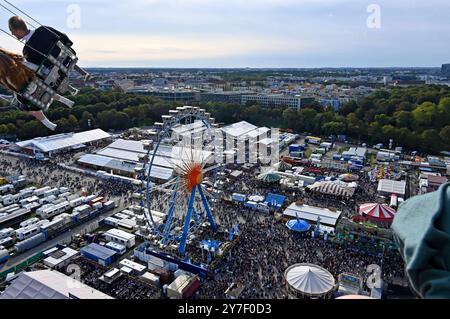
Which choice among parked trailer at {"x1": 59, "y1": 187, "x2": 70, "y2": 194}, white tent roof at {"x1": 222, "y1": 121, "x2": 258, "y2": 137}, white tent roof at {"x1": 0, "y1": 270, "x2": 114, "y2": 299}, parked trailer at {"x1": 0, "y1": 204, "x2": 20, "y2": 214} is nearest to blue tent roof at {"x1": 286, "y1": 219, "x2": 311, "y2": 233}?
white tent roof at {"x1": 0, "y1": 270, "x2": 114, "y2": 299}

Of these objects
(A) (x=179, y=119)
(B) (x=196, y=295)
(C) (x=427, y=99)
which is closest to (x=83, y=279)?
(B) (x=196, y=295)

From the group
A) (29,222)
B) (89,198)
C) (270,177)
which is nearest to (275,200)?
(270,177)

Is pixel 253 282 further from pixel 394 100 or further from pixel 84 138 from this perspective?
pixel 394 100

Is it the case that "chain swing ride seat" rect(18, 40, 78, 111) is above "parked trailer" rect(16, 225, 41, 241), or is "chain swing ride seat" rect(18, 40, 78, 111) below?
above

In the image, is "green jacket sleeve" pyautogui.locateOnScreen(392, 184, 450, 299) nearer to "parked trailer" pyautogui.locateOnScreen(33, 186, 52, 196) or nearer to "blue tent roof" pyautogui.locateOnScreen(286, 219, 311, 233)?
"blue tent roof" pyautogui.locateOnScreen(286, 219, 311, 233)

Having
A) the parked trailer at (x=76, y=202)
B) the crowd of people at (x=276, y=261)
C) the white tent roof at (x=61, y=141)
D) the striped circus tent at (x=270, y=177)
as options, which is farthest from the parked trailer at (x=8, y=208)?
the striped circus tent at (x=270, y=177)
